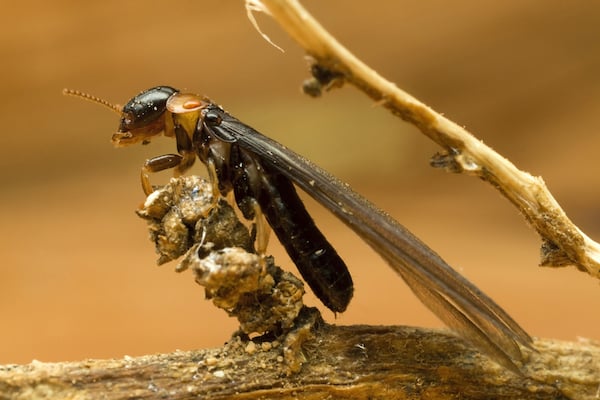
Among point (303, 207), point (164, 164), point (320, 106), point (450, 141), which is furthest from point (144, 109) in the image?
point (320, 106)

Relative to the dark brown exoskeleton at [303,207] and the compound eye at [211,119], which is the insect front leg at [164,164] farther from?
the compound eye at [211,119]

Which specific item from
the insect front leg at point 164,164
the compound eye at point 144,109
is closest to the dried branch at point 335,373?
the insect front leg at point 164,164

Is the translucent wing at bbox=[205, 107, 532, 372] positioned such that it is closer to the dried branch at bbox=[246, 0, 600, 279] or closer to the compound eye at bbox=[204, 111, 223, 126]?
the dried branch at bbox=[246, 0, 600, 279]

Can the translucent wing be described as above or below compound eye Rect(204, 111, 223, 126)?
below

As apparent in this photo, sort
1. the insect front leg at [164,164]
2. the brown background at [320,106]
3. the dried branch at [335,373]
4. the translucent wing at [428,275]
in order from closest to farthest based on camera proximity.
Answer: the dried branch at [335,373], the translucent wing at [428,275], the insect front leg at [164,164], the brown background at [320,106]

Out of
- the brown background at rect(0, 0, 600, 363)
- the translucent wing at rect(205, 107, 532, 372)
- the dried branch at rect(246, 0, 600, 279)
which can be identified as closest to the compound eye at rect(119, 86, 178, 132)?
the translucent wing at rect(205, 107, 532, 372)

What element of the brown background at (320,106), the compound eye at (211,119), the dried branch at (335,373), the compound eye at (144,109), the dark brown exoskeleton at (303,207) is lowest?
the dried branch at (335,373)

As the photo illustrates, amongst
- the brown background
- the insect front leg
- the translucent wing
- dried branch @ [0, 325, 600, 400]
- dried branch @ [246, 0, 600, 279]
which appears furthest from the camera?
the brown background
